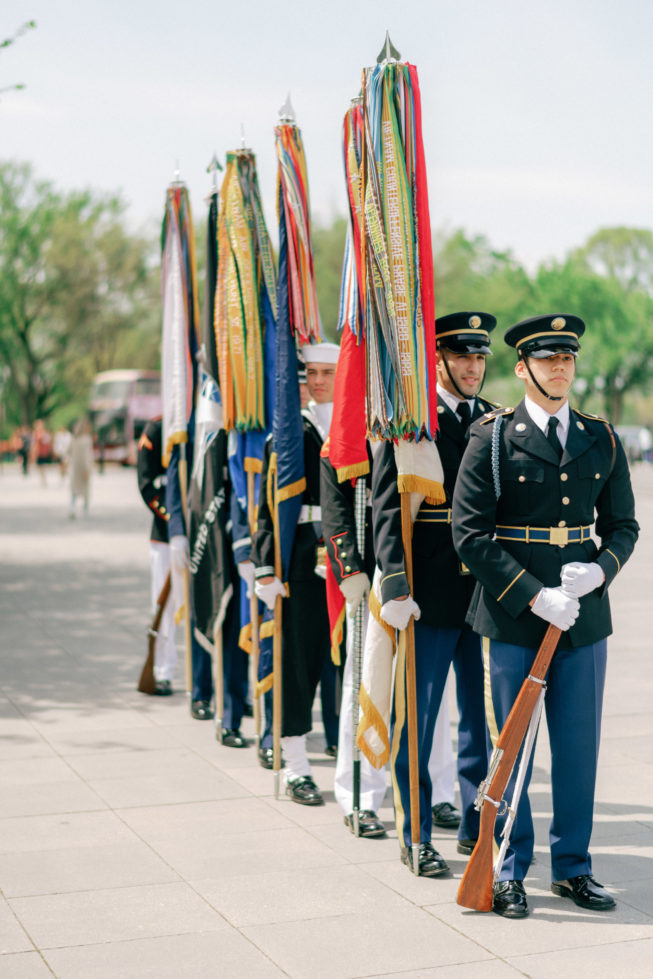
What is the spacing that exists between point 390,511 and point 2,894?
2.00 m

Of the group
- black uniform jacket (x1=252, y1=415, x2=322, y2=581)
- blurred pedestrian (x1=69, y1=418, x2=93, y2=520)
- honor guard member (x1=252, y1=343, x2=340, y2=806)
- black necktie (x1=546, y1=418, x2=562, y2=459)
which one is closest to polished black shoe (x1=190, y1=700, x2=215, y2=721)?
honor guard member (x1=252, y1=343, x2=340, y2=806)

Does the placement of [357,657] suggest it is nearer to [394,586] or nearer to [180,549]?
[394,586]

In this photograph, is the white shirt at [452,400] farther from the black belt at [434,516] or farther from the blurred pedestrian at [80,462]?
the blurred pedestrian at [80,462]

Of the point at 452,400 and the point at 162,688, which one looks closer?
the point at 452,400

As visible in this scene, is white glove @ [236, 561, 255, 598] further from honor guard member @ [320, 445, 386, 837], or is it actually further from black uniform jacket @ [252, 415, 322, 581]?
honor guard member @ [320, 445, 386, 837]

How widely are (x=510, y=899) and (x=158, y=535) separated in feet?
14.3

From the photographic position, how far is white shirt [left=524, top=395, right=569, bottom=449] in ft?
14.3

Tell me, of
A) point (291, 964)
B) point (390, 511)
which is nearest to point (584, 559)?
point (390, 511)

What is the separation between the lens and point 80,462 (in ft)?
71.1

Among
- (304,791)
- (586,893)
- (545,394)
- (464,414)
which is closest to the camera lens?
(586,893)

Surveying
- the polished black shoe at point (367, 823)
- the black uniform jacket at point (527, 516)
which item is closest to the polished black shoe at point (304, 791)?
the polished black shoe at point (367, 823)

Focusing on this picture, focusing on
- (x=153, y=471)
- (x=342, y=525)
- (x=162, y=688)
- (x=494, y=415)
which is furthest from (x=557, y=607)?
(x=162, y=688)

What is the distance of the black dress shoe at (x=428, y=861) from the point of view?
4602mm

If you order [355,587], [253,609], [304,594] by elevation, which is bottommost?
[253,609]
